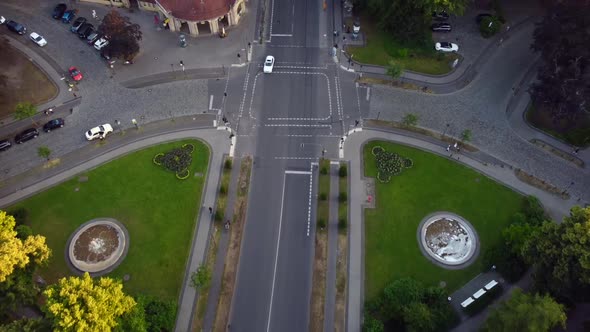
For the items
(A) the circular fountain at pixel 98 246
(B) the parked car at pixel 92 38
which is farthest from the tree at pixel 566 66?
(B) the parked car at pixel 92 38

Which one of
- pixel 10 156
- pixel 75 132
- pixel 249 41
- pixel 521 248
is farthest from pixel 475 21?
pixel 10 156

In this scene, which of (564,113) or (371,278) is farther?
(564,113)

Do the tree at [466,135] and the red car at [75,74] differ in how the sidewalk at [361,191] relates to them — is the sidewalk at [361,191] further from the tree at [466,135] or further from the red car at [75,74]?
the red car at [75,74]

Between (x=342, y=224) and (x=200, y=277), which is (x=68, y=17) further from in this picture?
(x=342, y=224)

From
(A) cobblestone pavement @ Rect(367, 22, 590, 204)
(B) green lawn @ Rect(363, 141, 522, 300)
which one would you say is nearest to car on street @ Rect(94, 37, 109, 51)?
(A) cobblestone pavement @ Rect(367, 22, 590, 204)

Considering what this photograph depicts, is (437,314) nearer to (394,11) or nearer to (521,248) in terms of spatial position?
(521,248)
